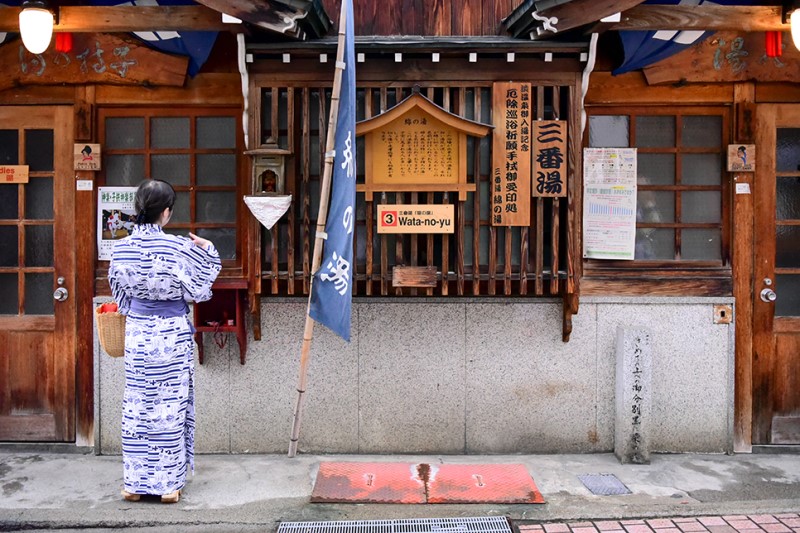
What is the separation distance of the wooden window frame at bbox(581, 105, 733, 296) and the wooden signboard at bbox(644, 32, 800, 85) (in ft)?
1.08

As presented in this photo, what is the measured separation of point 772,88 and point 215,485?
267 inches

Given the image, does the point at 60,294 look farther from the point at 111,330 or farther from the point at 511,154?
the point at 511,154

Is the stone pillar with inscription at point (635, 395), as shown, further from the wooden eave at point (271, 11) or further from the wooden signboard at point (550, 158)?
the wooden eave at point (271, 11)

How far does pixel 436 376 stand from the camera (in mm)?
6539

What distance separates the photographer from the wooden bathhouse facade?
6.41 m

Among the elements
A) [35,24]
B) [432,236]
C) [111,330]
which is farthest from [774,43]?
[35,24]

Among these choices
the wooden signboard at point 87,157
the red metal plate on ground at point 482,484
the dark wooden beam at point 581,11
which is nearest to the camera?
the red metal plate on ground at point 482,484

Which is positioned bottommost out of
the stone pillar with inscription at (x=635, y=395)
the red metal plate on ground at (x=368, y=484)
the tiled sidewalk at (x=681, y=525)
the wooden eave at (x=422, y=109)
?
the tiled sidewalk at (x=681, y=525)

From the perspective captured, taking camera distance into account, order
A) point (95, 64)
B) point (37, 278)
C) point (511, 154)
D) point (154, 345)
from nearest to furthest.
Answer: point (154, 345) < point (511, 154) < point (95, 64) < point (37, 278)

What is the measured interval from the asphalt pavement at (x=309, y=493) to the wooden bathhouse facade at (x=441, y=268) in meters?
0.27

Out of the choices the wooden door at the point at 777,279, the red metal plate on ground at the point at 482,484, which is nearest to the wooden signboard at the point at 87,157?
the red metal plate on ground at the point at 482,484

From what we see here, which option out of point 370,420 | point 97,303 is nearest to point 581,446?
point 370,420

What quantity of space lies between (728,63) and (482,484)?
15.9ft

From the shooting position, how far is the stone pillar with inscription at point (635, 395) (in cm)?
621
